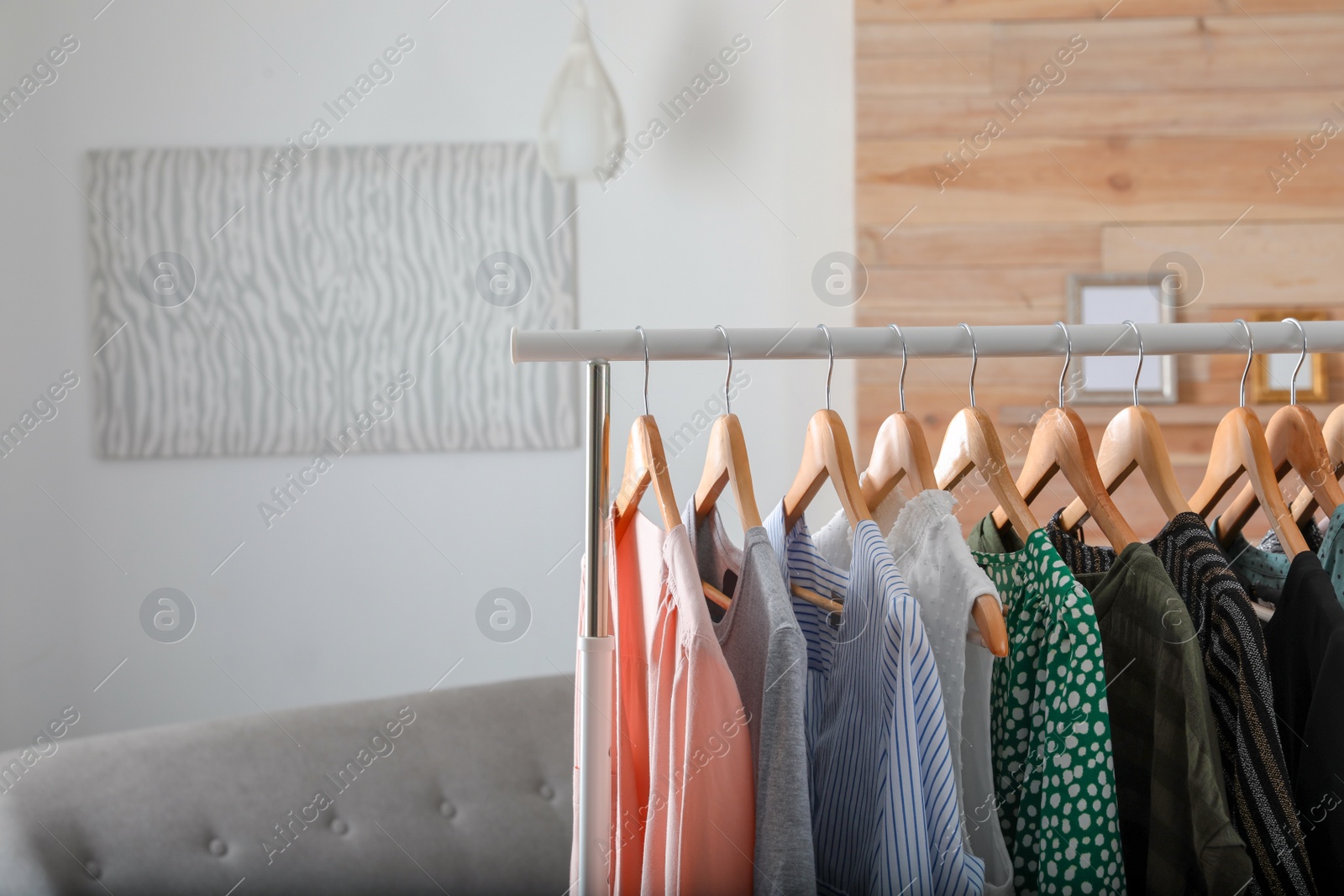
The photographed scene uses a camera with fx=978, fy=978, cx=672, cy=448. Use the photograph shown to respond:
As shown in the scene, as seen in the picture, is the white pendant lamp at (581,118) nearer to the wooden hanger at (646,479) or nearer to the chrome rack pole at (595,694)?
the wooden hanger at (646,479)

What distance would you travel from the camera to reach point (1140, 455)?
3.00ft

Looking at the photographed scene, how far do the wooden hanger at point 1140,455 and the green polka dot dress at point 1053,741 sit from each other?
14 cm

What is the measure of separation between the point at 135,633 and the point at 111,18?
1.58m

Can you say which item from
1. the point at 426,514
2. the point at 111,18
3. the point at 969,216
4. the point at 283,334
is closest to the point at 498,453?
the point at 426,514

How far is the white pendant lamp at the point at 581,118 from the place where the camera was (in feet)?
7.98

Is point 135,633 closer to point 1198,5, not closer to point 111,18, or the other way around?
point 111,18

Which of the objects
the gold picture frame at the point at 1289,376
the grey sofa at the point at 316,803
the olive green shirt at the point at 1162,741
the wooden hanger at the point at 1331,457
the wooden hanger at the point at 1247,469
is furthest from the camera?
the gold picture frame at the point at 1289,376

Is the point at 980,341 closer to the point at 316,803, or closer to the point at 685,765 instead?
the point at 685,765

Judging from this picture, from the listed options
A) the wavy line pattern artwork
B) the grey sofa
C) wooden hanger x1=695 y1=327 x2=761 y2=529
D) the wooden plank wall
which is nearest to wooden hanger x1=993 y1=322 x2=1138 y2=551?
wooden hanger x1=695 y1=327 x2=761 y2=529

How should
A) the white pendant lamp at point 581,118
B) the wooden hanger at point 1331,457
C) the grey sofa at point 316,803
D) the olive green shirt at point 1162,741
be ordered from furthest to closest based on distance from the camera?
the white pendant lamp at point 581,118 → the grey sofa at point 316,803 → the wooden hanger at point 1331,457 → the olive green shirt at point 1162,741

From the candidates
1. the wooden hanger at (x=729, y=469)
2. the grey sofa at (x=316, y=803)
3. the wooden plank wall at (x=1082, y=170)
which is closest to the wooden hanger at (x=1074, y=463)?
the wooden hanger at (x=729, y=469)

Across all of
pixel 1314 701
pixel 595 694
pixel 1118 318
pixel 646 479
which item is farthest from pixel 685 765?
pixel 1118 318

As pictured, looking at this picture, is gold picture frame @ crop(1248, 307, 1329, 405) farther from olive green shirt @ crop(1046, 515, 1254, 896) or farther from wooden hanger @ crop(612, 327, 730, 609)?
wooden hanger @ crop(612, 327, 730, 609)

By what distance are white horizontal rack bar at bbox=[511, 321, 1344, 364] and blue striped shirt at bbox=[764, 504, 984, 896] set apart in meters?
0.17
